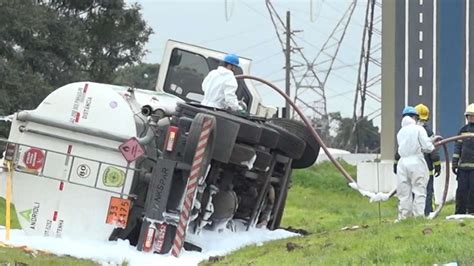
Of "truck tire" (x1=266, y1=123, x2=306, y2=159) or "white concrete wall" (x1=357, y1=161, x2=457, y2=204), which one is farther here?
"white concrete wall" (x1=357, y1=161, x2=457, y2=204)

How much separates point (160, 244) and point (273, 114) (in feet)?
13.3

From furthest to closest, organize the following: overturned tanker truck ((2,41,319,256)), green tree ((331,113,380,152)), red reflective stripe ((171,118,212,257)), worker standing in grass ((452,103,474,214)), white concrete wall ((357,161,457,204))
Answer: green tree ((331,113,380,152)), white concrete wall ((357,161,457,204)), worker standing in grass ((452,103,474,214)), overturned tanker truck ((2,41,319,256)), red reflective stripe ((171,118,212,257))

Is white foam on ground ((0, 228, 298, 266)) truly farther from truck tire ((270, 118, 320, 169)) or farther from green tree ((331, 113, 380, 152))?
green tree ((331, 113, 380, 152))

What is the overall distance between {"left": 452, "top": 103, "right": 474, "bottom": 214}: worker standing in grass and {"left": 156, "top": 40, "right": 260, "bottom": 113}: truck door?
2735 millimetres

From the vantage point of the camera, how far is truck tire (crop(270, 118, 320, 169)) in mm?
10008

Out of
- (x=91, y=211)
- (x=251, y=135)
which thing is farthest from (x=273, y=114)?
(x=91, y=211)

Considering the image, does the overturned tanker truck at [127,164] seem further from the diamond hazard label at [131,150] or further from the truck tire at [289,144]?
the truck tire at [289,144]

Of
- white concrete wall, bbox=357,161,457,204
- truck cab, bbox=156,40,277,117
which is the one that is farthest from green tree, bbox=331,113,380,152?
truck cab, bbox=156,40,277,117

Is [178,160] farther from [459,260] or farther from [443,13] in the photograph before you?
[443,13]

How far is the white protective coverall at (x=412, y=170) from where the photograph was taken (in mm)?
9273

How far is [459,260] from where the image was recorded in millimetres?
6090

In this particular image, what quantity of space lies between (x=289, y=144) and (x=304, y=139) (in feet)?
2.30

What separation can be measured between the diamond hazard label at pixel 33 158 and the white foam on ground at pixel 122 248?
0.72 meters

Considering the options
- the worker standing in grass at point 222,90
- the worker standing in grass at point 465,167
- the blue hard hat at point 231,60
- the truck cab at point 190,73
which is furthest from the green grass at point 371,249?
the truck cab at point 190,73
